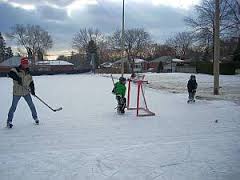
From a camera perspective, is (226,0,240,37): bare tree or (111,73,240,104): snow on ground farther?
(226,0,240,37): bare tree

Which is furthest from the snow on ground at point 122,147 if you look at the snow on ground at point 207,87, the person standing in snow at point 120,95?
the snow on ground at point 207,87

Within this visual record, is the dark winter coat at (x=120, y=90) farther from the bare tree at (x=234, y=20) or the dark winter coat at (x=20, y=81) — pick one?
the bare tree at (x=234, y=20)

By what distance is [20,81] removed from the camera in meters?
9.35

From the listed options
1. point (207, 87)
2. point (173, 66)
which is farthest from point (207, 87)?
point (173, 66)

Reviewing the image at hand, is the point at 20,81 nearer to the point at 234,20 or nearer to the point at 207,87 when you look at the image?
the point at 207,87

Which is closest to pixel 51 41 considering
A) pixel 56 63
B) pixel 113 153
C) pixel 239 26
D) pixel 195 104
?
pixel 56 63

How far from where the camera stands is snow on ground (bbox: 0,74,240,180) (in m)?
5.57

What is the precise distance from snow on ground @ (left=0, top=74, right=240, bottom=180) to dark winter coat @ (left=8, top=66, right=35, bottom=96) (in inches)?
37.3

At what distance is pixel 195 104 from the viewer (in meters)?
14.6

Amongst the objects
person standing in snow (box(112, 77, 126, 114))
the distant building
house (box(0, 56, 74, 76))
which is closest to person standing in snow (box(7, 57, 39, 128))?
person standing in snow (box(112, 77, 126, 114))

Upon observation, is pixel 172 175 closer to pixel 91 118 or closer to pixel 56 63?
pixel 91 118

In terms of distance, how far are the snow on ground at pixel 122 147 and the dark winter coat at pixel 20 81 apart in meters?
0.95

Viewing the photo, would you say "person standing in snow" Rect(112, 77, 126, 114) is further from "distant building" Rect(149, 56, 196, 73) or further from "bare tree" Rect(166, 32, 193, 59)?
"bare tree" Rect(166, 32, 193, 59)

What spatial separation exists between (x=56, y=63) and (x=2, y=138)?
95203mm
